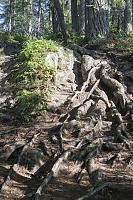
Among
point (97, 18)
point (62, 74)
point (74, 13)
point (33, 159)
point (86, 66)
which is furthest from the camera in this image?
point (74, 13)

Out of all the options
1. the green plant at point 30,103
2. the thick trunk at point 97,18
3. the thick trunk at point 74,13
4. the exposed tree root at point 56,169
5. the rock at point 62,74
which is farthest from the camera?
the thick trunk at point 74,13

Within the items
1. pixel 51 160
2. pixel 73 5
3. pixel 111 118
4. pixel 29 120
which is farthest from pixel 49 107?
pixel 73 5

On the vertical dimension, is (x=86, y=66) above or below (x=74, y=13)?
below

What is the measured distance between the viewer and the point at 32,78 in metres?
8.22

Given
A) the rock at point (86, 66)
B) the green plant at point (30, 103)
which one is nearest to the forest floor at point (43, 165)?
the green plant at point (30, 103)

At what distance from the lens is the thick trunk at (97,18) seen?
13.2m

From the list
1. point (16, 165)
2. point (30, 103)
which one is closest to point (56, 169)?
point (16, 165)

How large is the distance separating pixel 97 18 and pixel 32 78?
820 cm

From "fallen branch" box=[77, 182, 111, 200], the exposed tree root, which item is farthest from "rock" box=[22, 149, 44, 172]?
"fallen branch" box=[77, 182, 111, 200]

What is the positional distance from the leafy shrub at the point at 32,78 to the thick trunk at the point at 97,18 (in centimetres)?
520

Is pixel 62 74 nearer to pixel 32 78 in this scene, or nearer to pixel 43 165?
pixel 32 78

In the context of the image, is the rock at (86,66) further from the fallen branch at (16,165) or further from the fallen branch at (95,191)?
the fallen branch at (95,191)

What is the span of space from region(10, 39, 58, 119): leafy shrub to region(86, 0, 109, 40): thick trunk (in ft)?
17.1

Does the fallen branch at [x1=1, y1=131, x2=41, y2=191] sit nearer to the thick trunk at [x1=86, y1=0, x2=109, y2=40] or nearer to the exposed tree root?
the exposed tree root
